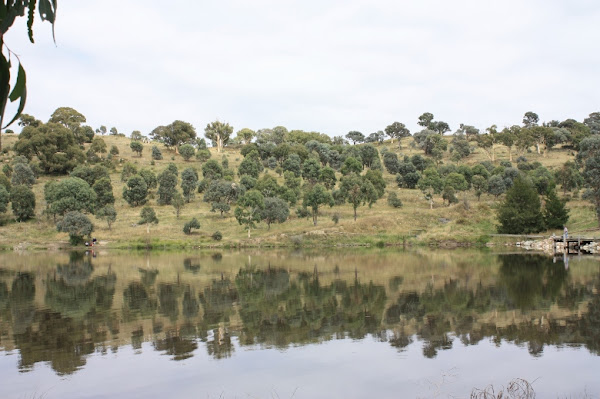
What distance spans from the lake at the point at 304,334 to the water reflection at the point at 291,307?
11 cm

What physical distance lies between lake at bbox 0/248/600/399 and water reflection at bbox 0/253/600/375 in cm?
11

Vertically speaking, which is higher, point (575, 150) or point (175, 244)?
point (575, 150)

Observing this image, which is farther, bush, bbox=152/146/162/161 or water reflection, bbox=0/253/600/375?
bush, bbox=152/146/162/161

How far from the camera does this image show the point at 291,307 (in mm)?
25234

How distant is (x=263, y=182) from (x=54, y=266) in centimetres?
3723

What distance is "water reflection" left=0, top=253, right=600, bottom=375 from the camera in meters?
18.4

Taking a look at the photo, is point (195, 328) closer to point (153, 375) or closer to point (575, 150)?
point (153, 375)

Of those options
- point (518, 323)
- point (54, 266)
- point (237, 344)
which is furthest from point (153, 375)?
point (54, 266)

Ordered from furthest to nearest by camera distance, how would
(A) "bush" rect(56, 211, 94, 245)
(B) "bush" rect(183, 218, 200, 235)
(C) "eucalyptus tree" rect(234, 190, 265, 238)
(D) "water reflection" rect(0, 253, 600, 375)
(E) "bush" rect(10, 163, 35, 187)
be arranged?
(E) "bush" rect(10, 163, 35, 187) → (B) "bush" rect(183, 218, 200, 235) → (C) "eucalyptus tree" rect(234, 190, 265, 238) → (A) "bush" rect(56, 211, 94, 245) → (D) "water reflection" rect(0, 253, 600, 375)

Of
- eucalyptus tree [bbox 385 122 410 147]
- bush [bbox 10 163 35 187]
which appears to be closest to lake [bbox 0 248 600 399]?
bush [bbox 10 163 35 187]

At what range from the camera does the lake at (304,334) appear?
13781 mm

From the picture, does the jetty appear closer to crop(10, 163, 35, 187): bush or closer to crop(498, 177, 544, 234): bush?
crop(498, 177, 544, 234): bush

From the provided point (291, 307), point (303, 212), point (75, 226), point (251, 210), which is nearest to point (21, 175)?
point (75, 226)

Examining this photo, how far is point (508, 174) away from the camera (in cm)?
8731
